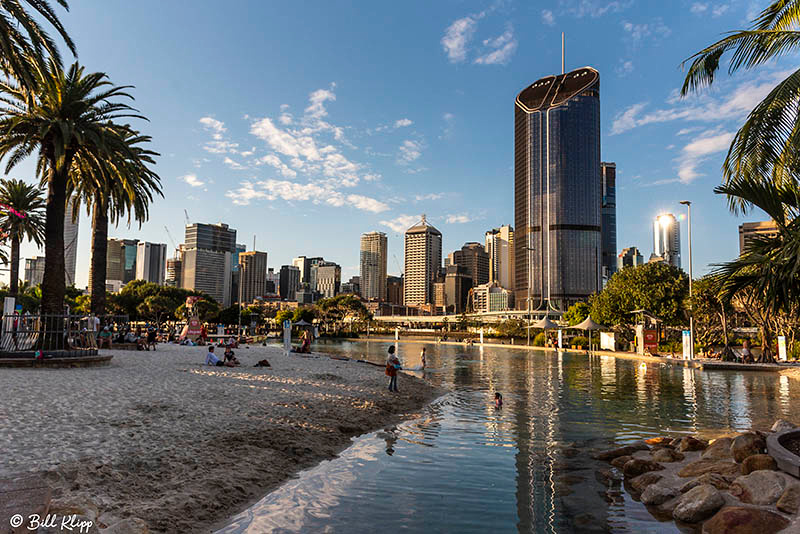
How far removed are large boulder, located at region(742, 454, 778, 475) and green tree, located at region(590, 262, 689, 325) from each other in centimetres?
4922

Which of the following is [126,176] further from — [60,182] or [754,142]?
[754,142]

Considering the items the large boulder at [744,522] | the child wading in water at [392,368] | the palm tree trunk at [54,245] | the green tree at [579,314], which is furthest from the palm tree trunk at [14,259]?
the green tree at [579,314]

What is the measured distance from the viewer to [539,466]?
10430 mm

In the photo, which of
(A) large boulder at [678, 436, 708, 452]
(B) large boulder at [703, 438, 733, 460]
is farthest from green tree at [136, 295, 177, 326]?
(B) large boulder at [703, 438, 733, 460]

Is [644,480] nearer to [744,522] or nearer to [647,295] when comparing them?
[744,522]

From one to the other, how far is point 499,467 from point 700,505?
3.87 meters

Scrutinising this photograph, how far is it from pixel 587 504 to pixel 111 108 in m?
29.4

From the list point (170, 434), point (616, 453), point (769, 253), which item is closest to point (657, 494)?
point (616, 453)

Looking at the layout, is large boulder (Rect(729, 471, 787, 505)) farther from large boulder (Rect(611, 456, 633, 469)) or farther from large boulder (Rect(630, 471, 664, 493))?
large boulder (Rect(611, 456, 633, 469))

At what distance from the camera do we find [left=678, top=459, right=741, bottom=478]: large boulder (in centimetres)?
857

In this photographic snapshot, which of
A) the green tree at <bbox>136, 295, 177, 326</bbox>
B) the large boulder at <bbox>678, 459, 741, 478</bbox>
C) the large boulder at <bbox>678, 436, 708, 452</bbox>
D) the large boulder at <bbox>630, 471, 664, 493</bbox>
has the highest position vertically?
the green tree at <bbox>136, 295, 177, 326</bbox>

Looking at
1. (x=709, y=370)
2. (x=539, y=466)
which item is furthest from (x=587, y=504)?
(x=709, y=370)

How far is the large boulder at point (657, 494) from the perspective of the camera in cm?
828

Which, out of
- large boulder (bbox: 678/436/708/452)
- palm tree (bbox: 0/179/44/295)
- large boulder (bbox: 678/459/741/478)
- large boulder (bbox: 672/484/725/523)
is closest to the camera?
large boulder (bbox: 672/484/725/523)
